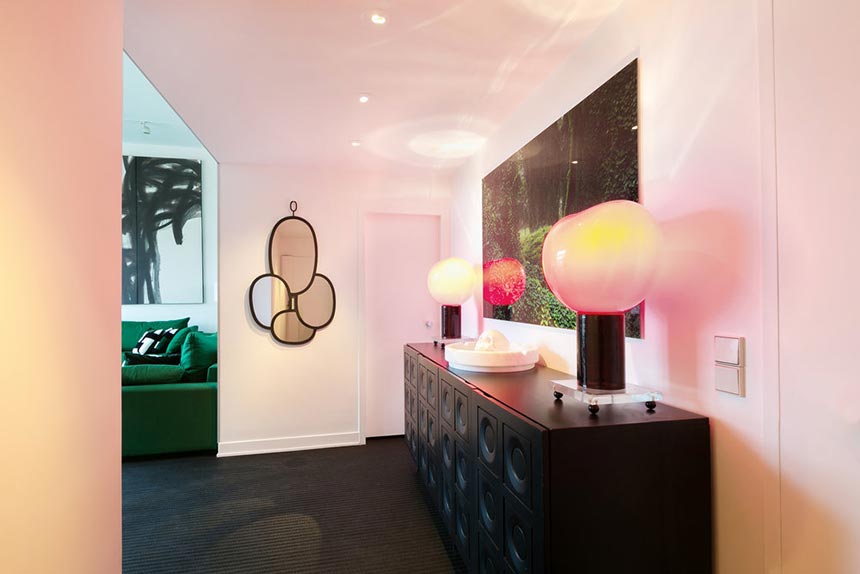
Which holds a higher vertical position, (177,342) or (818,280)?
(818,280)

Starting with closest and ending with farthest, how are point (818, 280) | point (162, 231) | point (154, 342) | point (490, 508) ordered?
1. point (818, 280)
2. point (490, 508)
3. point (154, 342)
4. point (162, 231)

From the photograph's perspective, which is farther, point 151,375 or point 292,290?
point 292,290

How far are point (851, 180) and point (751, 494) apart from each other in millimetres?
791

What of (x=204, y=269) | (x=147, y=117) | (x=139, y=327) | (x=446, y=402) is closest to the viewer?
(x=446, y=402)

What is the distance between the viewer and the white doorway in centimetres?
390

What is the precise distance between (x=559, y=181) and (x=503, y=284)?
0.83 metres

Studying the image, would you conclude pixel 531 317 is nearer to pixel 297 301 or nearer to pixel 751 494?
pixel 751 494

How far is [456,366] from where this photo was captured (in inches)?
86.7

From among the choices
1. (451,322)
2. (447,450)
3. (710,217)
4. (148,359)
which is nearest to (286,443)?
(148,359)

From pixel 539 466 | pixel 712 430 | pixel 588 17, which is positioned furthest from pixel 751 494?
pixel 588 17

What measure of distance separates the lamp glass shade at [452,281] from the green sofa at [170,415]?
2.02m

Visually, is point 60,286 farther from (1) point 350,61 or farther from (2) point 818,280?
(2) point 818,280

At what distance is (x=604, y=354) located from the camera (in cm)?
135

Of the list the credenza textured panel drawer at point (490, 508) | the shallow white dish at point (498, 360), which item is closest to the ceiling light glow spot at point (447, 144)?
the shallow white dish at point (498, 360)
